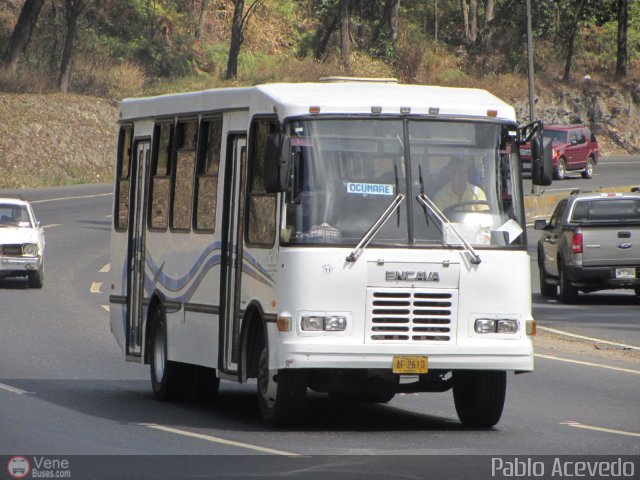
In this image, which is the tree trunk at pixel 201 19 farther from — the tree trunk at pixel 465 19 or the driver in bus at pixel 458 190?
the driver in bus at pixel 458 190

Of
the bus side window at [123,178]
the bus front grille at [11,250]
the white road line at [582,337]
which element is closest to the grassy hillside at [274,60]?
the bus front grille at [11,250]

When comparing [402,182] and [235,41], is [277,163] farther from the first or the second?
[235,41]

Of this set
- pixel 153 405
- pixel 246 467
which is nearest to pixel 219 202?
pixel 153 405

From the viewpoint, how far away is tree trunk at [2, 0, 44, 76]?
59.9 m

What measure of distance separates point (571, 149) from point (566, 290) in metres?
28.4

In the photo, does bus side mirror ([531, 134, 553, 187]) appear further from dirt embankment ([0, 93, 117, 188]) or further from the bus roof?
dirt embankment ([0, 93, 117, 188])

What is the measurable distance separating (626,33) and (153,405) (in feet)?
202

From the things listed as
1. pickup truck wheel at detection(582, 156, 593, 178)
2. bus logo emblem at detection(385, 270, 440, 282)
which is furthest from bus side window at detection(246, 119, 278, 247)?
pickup truck wheel at detection(582, 156, 593, 178)

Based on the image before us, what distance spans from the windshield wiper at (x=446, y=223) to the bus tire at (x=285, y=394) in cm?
163

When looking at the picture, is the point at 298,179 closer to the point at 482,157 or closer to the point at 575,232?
the point at 482,157

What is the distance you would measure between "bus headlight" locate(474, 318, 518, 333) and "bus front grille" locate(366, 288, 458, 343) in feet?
0.73

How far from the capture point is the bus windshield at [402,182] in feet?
39.1

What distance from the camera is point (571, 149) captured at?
2163 inches

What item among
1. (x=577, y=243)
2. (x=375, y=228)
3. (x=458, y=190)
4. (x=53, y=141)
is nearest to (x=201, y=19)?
(x=53, y=141)
